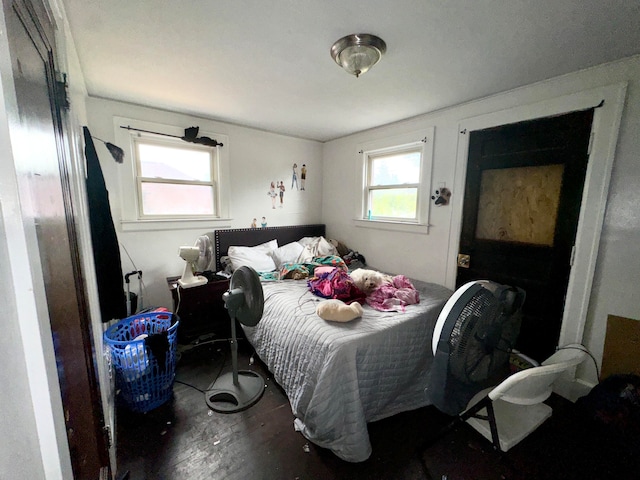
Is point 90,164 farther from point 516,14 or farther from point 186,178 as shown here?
point 516,14

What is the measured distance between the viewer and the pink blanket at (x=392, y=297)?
203 centimetres

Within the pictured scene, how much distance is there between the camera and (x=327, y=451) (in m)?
1.54

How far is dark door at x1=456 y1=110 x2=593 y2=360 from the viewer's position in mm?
1933

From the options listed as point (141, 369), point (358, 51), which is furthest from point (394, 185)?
point (141, 369)

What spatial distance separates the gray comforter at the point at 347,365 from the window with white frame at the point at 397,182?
124 cm

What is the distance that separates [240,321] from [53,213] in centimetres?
137

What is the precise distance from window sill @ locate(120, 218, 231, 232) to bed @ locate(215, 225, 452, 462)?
1.45 metres

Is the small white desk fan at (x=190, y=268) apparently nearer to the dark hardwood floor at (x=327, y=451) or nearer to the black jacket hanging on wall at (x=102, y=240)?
the black jacket hanging on wall at (x=102, y=240)

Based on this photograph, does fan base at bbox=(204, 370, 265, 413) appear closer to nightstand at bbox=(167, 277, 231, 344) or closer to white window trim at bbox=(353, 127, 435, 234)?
nightstand at bbox=(167, 277, 231, 344)

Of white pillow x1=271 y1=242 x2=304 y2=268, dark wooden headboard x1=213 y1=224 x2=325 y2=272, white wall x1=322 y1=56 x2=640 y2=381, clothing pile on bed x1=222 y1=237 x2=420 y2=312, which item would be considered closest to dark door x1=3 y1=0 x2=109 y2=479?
clothing pile on bed x1=222 y1=237 x2=420 y2=312

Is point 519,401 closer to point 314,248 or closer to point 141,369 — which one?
point 141,369

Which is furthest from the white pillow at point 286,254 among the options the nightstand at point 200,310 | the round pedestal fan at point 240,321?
the round pedestal fan at point 240,321

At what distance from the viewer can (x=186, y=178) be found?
2.96 meters

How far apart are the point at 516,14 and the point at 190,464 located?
9.76 ft
